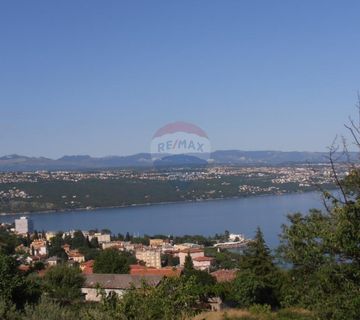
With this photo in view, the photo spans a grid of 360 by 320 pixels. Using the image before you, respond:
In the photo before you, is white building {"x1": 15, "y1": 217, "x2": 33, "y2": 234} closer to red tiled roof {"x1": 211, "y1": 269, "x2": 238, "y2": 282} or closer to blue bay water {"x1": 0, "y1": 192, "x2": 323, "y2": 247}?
blue bay water {"x1": 0, "y1": 192, "x2": 323, "y2": 247}

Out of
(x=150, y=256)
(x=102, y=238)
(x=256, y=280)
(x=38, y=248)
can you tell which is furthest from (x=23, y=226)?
(x=256, y=280)

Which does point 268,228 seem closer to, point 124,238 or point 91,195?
point 124,238

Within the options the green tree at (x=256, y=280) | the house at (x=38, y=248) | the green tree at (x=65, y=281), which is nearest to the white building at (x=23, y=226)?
the house at (x=38, y=248)

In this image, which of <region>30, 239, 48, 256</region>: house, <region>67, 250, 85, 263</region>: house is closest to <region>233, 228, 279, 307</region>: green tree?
<region>67, 250, 85, 263</region>: house

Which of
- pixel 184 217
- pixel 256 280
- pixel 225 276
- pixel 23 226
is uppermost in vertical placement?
pixel 256 280

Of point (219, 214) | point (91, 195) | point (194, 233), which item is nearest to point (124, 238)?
point (194, 233)

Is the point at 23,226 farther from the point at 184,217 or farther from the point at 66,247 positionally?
the point at 184,217
